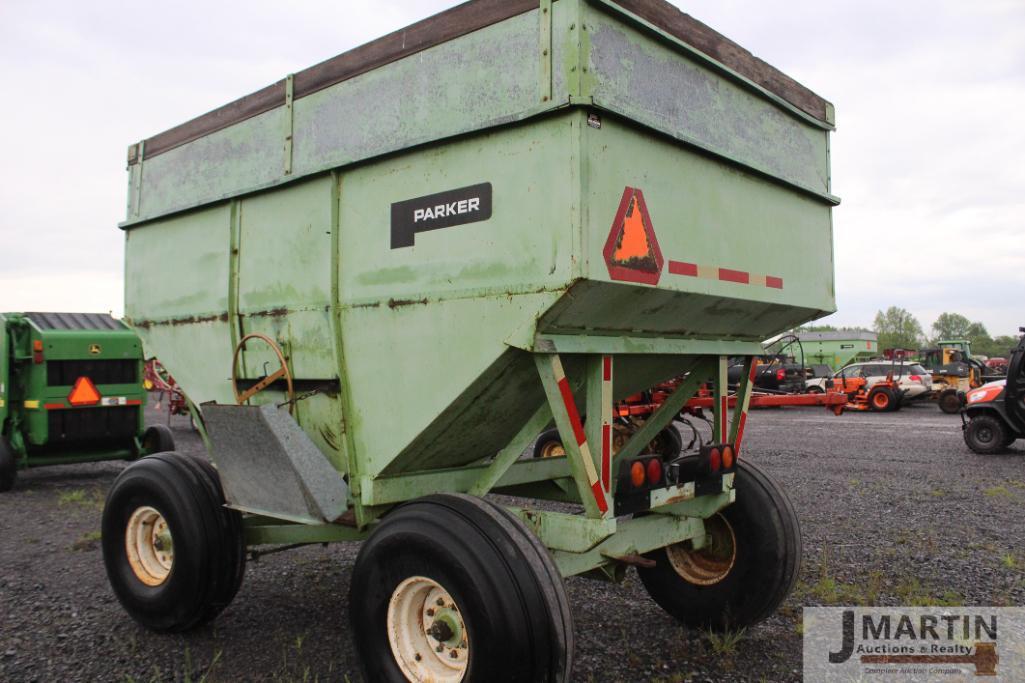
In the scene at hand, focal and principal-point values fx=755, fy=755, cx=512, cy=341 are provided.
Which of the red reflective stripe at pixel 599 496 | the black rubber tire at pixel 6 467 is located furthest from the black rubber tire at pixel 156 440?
the red reflective stripe at pixel 599 496

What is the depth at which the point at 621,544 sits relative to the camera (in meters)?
3.57

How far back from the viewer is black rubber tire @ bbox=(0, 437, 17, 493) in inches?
349

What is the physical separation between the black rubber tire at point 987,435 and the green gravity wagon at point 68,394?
478 inches

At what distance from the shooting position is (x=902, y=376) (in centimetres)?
2167

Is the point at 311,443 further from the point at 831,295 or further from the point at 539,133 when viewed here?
the point at 831,295

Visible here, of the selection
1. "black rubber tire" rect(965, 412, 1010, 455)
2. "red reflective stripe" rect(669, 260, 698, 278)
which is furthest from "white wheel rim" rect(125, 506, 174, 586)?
"black rubber tire" rect(965, 412, 1010, 455)

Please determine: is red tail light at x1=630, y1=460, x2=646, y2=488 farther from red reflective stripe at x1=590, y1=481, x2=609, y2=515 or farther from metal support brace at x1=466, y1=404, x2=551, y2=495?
metal support brace at x1=466, y1=404, x2=551, y2=495

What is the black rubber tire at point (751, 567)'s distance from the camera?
3.97 meters

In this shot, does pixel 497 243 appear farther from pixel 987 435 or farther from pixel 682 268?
pixel 987 435

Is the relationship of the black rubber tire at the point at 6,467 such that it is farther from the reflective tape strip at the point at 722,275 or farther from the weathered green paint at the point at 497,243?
the reflective tape strip at the point at 722,275

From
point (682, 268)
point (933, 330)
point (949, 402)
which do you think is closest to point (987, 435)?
point (949, 402)

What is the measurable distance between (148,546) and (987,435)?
12407mm

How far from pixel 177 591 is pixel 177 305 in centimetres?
171

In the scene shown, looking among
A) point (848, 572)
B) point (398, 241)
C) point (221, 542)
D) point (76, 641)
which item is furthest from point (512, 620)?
point (848, 572)
